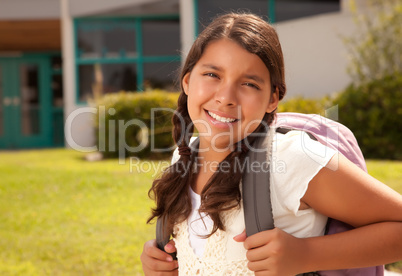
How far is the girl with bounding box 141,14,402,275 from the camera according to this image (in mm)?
1391

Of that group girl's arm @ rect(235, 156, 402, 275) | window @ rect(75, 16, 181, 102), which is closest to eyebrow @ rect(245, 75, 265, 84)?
girl's arm @ rect(235, 156, 402, 275)

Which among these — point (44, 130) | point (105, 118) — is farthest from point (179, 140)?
point (44, 130)

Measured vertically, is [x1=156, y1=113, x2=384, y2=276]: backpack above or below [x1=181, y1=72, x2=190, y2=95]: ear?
below

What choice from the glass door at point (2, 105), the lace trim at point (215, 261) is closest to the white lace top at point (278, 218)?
the lace trim at point (215, 261)

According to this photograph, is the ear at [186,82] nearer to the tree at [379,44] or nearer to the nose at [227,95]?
the nose at [227,95]

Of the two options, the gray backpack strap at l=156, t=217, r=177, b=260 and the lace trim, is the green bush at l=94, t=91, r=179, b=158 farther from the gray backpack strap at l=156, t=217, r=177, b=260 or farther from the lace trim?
the lace trim

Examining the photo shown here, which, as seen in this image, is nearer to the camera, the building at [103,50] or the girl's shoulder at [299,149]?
the girl's shoulder at [299,149]

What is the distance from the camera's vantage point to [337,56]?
849 cm

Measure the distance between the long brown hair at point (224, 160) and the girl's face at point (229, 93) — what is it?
0.03 m

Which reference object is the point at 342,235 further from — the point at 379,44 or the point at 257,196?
the point at 379,44

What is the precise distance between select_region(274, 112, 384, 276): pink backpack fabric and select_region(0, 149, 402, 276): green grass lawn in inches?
85.1

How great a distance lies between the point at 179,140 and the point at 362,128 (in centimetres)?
583

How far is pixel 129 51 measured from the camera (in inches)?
467

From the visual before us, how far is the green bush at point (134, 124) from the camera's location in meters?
8.84
